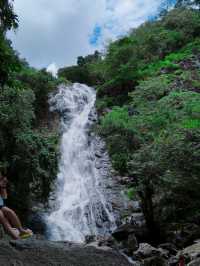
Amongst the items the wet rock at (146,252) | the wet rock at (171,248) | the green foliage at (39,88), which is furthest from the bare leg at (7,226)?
the green foliage at (39,88)

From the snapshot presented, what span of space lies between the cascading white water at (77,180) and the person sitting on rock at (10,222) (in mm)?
12186

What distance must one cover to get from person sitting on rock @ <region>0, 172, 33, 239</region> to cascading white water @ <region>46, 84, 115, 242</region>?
480 inches

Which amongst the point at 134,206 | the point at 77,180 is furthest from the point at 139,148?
the point at 77,180

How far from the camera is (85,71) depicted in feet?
134

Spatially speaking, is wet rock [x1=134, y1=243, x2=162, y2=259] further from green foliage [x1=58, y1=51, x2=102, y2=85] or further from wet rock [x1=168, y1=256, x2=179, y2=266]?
green foliage [x1=58, y1=51, x2=102, y2=85]

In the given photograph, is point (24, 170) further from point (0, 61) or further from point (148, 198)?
point (0, 61)

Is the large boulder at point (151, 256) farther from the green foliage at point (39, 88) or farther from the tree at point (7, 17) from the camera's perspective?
the green foliage at point (39, 88)

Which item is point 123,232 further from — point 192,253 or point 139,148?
point 192,253

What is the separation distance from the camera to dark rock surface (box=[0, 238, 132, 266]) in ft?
19.0

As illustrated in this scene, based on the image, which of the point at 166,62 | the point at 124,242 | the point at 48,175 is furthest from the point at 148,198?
the point at 166,62

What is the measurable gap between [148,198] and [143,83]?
10.1 metres

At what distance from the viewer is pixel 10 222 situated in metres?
6.87

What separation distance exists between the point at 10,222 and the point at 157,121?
12.5 metres

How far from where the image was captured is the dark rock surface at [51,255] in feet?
19.0
